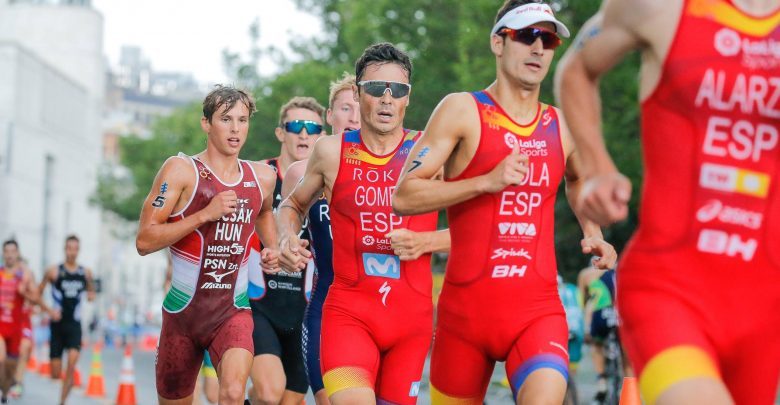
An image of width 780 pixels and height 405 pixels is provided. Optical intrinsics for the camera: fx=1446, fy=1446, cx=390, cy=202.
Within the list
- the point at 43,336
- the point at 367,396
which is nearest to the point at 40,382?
the point at 367,396

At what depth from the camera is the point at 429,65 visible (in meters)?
37.8

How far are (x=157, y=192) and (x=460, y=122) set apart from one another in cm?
309

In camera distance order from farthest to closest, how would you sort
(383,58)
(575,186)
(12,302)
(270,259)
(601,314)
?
(12,302) → (601,314) → (270,259) → (383,58) → (575,186)

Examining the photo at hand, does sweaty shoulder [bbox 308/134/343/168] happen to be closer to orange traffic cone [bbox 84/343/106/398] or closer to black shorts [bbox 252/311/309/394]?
black shorts [bbox 252/311/309/394]

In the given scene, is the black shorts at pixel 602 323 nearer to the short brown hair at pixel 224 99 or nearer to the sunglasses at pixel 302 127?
the sunglasses at pixel 302 127

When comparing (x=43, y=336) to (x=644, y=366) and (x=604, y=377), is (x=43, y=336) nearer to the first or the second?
(x=604, y=377)

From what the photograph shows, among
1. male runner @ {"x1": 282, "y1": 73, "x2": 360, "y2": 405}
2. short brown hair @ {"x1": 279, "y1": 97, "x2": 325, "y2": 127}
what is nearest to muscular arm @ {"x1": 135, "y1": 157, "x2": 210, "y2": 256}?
male runner @ {"x1": 282, "y1": 73, "x2": 360, "y2": 405}

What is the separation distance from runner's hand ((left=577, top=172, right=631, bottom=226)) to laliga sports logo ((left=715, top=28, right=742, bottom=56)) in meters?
0.54

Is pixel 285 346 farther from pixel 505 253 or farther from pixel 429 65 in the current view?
pixel 429 65

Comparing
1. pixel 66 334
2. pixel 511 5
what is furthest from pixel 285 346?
pixel 66 334

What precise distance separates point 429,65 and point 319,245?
29.2 meters

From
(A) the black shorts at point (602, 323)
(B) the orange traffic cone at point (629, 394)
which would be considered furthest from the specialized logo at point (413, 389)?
(A) the black shorts at point (602, 323)

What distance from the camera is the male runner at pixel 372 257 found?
7.44m

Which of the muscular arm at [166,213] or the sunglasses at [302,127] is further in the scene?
the sunglasses at [302,127]
